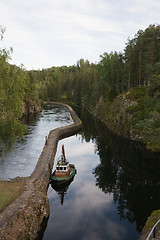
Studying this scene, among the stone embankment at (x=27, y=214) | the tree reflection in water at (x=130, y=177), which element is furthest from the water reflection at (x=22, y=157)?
the tree reflection in water at (x=130, y=177)

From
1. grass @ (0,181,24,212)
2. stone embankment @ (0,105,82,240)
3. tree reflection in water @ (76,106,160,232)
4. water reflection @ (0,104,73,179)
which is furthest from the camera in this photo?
water reflection @ (0,104,73,179)

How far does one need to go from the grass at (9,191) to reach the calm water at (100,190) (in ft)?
17.0

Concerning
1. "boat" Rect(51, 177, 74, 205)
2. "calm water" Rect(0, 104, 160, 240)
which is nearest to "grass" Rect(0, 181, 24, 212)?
"calm water" Rect(0, 104, 160, 240)

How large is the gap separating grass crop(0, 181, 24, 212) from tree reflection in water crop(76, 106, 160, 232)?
43.5 ft

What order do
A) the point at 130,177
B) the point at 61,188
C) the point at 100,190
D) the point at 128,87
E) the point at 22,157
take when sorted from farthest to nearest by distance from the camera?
the point at 128,87
the point at 22,157
the point at 130,177
the point at 61,188
the point at 100,190

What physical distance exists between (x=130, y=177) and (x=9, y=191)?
21954 mm

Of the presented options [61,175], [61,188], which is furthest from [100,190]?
[61,175]

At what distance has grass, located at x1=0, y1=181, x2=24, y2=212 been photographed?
2086 centimetres

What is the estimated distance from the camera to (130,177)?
120 feet

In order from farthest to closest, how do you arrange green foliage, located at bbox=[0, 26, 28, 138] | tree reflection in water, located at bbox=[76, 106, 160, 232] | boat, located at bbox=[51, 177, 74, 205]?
boat, located at bbox=[51, 177, 74, 205] < tree reflection in water, located at bbox=[76, 106, 160, 232] < green foliage, located at bbox=[0, 26, 28, 138]

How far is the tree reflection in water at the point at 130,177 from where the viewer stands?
1059 inches

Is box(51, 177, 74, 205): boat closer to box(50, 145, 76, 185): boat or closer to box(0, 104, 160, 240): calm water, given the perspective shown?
box(0, 104, 160, 240): calm water

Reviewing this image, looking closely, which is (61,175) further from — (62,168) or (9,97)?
(9,97)

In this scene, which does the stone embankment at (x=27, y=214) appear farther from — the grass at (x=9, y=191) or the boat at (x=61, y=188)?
the boat at (x=61, y=188)
